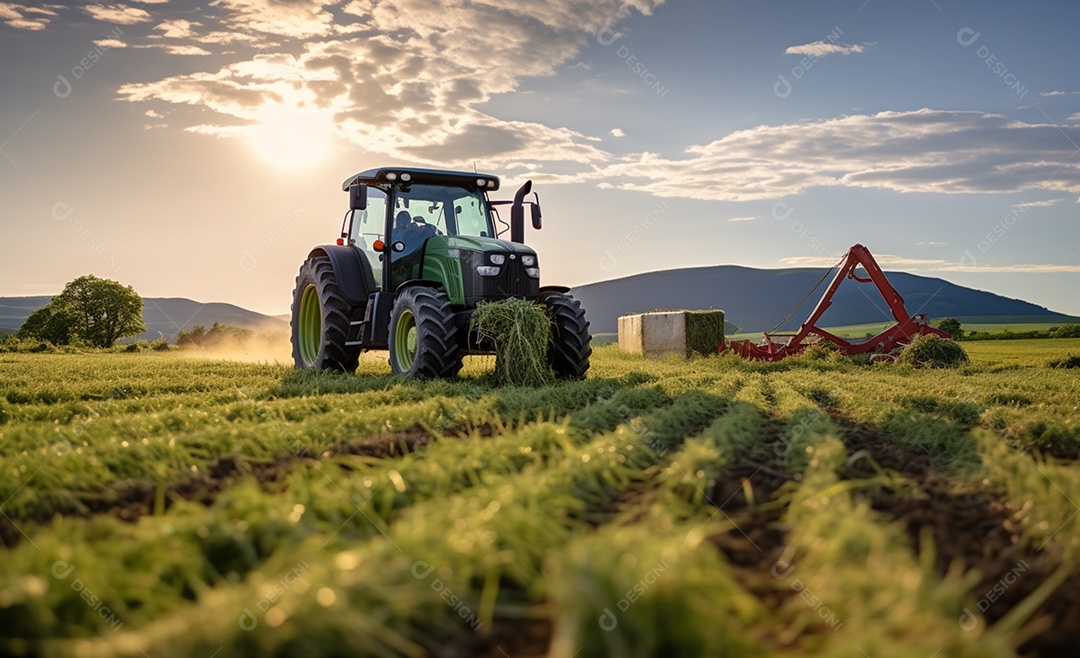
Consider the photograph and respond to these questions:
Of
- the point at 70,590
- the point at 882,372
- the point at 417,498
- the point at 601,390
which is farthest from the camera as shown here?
the point at 882,372

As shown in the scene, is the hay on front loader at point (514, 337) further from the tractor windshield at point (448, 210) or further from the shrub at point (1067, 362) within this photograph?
the shrub at point (1067, 362)

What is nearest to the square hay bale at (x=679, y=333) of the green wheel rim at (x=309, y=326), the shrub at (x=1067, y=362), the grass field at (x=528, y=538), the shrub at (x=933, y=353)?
the shrub at (x=933, y=353)

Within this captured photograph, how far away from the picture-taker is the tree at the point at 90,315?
28.5 metres

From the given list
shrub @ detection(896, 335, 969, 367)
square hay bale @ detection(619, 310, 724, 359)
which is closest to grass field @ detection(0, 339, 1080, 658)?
shrub @ detection(896, 335, 969, 367)

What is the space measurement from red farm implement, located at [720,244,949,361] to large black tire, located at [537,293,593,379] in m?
6.73

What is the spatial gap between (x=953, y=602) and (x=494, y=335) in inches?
309

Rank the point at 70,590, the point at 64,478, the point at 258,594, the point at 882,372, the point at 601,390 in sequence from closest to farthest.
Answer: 1. the point at 258,594
2. the point at 70,590
3. the point at 64,478
4. the point at 601,390
5. the point at 882,372

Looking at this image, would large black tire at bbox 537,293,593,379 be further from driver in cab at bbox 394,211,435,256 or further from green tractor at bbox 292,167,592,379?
driver in cab at bbox 394,211,435,256

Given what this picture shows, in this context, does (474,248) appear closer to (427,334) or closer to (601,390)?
(427,334)

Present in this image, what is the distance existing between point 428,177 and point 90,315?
23813 millimetres

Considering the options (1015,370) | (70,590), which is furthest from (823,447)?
(1015,370)

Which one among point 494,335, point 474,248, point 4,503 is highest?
→ point 474,248

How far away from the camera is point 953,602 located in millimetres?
2557

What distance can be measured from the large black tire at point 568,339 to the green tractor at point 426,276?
0.6 inches
